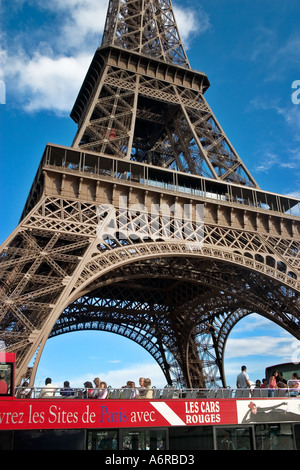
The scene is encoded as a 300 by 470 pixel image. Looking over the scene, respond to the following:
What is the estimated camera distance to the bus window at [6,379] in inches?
359

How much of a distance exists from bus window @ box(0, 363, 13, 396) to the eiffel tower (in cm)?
617

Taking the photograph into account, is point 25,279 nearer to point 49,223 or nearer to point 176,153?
point 49,223

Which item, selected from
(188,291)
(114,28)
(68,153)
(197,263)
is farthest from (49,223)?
(114,28)

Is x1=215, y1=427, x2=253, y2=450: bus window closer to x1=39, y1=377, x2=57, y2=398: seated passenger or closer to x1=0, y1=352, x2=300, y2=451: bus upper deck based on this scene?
x1=0, y1=352, x2=300, y2=451: bus upper deck

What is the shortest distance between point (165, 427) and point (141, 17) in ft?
113

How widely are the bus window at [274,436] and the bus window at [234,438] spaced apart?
226 mm

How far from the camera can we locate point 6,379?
9305 millimetres

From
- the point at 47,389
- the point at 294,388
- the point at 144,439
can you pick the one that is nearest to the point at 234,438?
the point at 144,439

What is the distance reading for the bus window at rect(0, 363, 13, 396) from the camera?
29.9 ft

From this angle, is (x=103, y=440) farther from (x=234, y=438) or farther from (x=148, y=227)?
(x=148, y=227)

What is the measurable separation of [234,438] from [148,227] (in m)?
13.4

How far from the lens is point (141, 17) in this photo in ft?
118

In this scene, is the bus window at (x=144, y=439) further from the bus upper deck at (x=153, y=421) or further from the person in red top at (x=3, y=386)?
the person in red top at (x=3, y=386)

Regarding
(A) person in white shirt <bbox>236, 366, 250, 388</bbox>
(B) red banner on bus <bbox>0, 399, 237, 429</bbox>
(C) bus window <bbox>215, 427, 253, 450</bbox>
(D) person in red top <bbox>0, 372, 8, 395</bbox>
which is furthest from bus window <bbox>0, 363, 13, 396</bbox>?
(A) person in white shirt <bbox>236, 366, 250, 388</bbox>
